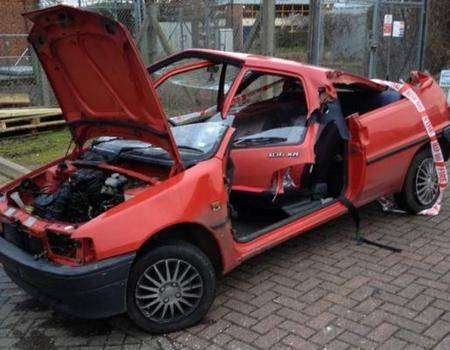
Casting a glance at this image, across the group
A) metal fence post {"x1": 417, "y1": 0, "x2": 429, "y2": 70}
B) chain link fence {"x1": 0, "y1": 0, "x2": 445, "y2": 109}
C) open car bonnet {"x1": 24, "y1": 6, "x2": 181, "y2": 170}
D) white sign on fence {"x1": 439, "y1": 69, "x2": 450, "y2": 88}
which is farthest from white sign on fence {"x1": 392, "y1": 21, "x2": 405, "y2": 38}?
open car bonnet {"x1": 24, "y1": 6, "x2": 181, "y2": 170}

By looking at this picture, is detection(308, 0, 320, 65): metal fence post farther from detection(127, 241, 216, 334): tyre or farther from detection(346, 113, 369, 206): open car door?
detection(127, 241, 216, 334): tyre

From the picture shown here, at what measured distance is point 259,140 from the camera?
4578 mm

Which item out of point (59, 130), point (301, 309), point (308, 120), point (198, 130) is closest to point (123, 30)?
point (198, 130)

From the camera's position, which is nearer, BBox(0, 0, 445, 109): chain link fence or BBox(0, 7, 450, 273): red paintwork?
BBox(0, 7, 450, 273): red paintwork

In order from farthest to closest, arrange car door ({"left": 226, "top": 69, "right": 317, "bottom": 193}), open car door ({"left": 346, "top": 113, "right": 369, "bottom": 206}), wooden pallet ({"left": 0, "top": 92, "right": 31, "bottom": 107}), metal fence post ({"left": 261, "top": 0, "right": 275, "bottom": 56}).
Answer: wooden pallet ({"left": 0, "top": 92, "right": 31, "bottom": 107})
metal fence post ({"left": 261, "top": 0, "right": 275, "bottom": 56})
open car door ({"left": 346, "top": 113, "right": 369, "bottom": 206})
car door ({"left": 226, "top": 69, "right": 317, "bottom": 193})

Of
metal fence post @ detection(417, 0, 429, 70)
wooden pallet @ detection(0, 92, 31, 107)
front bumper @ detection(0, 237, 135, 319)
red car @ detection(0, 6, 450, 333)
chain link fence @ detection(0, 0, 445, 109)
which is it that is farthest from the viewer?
metal fence post @ detection(417, 0, 429, 70)

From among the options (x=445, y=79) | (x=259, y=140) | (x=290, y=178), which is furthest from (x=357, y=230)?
(x=445, y=79)

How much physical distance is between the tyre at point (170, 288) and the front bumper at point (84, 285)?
136 mm

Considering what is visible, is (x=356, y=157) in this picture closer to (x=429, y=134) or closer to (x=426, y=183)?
(x=429, y=134)

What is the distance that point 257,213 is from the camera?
4703 millimetres

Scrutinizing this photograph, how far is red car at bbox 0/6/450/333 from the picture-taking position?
3348 mm

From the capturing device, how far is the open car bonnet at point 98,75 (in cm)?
339

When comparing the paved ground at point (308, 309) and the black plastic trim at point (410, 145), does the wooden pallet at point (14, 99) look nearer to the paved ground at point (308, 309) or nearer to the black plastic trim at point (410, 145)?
the paved ground at point (308, 309)

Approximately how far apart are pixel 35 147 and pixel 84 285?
6107 mm
